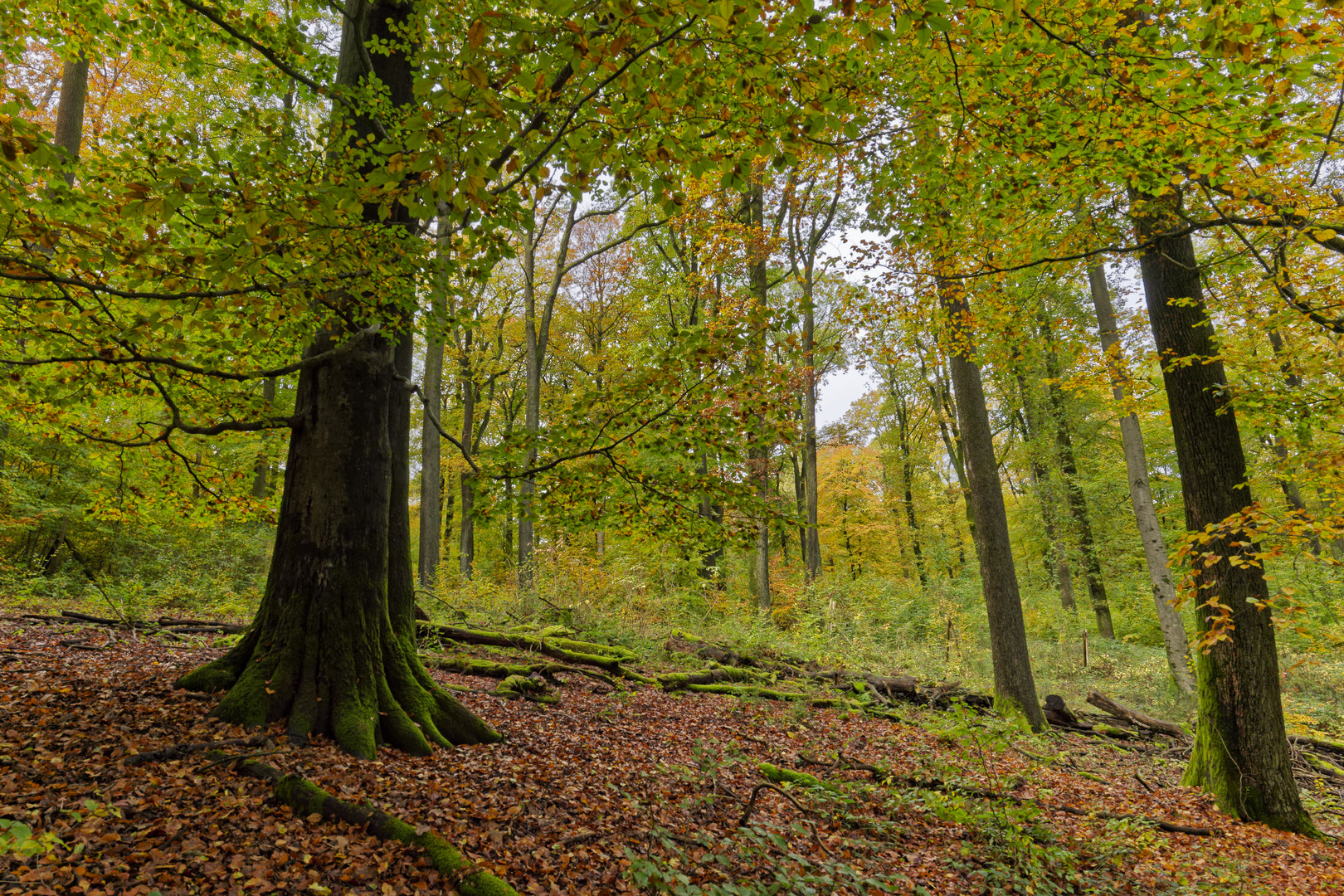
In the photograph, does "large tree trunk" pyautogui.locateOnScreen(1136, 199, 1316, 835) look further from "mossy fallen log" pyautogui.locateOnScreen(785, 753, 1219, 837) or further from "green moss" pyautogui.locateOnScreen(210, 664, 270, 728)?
"green moss" pyautogui.locateOnScreen(210, 664, 270, 728)

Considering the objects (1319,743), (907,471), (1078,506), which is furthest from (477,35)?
(907,471)

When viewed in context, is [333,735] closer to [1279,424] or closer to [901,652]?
[1279,424]

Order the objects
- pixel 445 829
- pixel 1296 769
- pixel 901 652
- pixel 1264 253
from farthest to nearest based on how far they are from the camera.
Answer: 1. pixel 901 652
2. pixel 1296 769
3. pixel 1264 253
4. pixel 445 829

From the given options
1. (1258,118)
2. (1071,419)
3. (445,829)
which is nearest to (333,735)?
(445,829)

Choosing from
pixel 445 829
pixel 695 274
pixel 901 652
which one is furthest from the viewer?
pixel 695 274

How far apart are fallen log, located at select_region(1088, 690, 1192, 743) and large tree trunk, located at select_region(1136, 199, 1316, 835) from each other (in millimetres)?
3073

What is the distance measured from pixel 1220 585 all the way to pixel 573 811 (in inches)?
254

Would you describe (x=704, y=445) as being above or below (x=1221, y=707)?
above

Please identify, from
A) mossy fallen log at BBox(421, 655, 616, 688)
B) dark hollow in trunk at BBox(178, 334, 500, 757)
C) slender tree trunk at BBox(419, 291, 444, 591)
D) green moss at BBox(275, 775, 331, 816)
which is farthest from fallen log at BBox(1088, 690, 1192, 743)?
slender tree trunk at BBox(419, 291, 444, 591)

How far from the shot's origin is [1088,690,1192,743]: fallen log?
29.3 feet

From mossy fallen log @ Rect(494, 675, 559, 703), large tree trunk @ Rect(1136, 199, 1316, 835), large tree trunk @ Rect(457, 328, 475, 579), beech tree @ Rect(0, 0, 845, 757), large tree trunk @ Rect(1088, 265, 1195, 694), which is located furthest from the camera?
large tree trunk @ Rect(457, 328, 475, 579)

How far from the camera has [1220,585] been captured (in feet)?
19.4

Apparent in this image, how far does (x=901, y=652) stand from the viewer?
12961 millimetres

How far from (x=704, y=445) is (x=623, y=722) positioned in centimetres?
347
